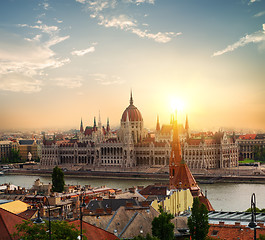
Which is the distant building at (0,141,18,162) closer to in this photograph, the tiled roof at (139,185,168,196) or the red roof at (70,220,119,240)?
the tiled roof at (139,185,168,196)

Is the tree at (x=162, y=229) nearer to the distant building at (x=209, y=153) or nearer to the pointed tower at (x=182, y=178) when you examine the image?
the pointed tower at (x=182, y=178)

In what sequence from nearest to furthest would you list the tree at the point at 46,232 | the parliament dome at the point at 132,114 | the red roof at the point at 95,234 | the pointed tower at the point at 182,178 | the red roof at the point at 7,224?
the tree at the point at 46,232, the red roof at the point at 7,224, the red roof at the point at 95,234, the pointed tower at the point at 182,178, the parliament dome at the point at 132,114

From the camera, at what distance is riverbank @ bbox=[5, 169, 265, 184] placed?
201 ft

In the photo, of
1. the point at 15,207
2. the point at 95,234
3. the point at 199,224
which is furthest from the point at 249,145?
the point at 95,234

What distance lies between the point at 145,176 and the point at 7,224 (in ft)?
180

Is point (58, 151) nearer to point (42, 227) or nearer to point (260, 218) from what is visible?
point (260, 218)

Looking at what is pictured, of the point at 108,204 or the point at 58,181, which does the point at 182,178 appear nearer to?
the point at 108,204

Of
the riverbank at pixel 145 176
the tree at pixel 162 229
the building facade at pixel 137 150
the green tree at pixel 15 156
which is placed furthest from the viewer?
the green tree at pixel 15 156

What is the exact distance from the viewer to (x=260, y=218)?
76.4 feet

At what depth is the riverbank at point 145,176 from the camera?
61375 millimetres

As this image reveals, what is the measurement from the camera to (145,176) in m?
70.8

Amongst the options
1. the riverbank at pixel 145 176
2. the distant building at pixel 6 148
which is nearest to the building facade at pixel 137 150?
the riverbank at pixel 145 176


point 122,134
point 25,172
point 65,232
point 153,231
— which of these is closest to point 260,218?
point 153,231

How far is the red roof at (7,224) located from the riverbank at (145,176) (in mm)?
45523
